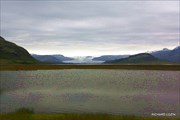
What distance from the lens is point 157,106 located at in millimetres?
39812

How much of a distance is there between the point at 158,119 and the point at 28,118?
1374 cm

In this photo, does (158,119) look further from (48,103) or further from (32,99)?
(32,99)

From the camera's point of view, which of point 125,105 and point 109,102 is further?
point 109,102

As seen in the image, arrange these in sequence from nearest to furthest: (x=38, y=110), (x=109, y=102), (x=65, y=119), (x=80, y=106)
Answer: (x=65, y=119)
(x=38, y=110)
(x=80, y=106)
(x=109, y=102)

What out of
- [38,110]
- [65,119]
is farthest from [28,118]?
[38,110]

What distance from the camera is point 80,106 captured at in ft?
128

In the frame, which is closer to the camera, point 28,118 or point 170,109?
point 28,118

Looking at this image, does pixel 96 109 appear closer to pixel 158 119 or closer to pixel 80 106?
pixel 80 106

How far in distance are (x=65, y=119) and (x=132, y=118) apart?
6941 millimetres

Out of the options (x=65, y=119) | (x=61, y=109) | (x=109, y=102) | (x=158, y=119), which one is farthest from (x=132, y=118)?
(x=109, y=102)

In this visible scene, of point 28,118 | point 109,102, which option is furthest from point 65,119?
point 109,102

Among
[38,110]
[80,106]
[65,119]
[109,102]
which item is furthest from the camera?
[109,102]

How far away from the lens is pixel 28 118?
89.0 ft

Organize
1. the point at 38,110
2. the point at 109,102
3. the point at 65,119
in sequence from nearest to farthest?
the point at 65,119 → the point at 38,110 → the point at 109,102
